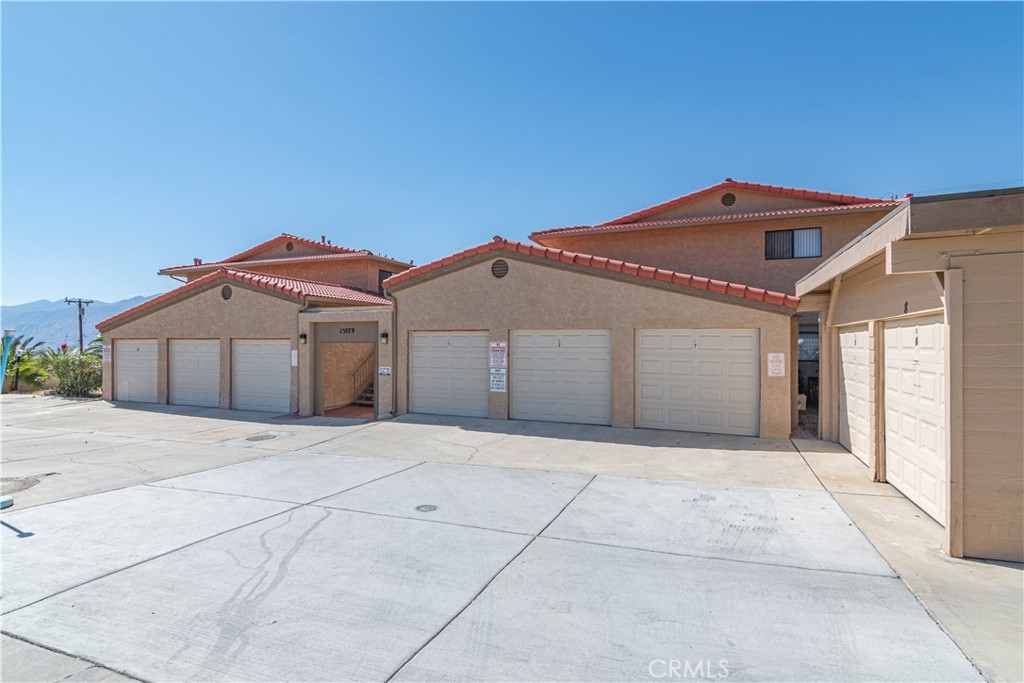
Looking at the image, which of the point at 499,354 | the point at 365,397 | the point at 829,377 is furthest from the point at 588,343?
the point at 365,397

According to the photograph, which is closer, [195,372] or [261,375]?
[261,375]

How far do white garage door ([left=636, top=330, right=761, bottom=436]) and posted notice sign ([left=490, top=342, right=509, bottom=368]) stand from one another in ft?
10.9

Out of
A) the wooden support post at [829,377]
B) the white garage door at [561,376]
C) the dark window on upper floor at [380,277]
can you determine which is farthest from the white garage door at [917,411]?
the dark window on upper floor at [380,277]

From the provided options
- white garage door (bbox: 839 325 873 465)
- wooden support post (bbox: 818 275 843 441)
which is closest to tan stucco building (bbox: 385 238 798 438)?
wooden support post (bbox: 818 275 843 441)

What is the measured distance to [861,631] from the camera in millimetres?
3791

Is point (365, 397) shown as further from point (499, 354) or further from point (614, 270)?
point (614, 270)

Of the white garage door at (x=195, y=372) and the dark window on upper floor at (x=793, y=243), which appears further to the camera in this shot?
the white garage door at (x=195, y=372)

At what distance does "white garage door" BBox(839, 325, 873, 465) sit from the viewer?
8.57 metres

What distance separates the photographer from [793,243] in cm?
1609

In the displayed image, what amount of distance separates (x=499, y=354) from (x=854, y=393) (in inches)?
302

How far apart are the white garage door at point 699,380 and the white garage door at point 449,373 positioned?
416 cm

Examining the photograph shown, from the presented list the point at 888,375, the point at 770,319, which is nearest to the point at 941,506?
the point at 888,375

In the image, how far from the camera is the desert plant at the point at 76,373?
20859 mm

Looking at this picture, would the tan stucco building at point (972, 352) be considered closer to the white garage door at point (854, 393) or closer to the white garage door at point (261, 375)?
the white garage door at point (854, 393)
